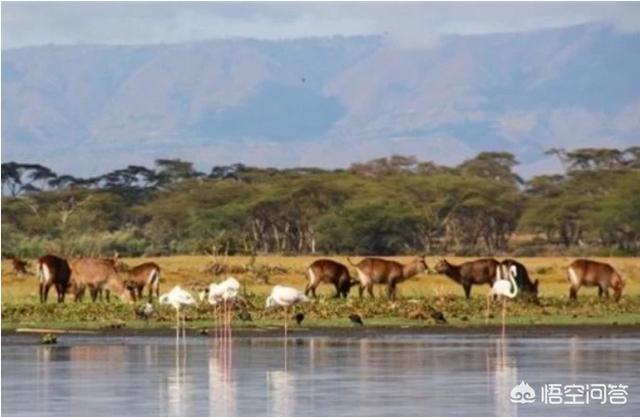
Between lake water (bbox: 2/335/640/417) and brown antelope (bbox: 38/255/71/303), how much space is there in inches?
290

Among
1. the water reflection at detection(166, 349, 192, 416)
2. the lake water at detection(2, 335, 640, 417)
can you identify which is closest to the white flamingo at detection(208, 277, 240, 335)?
the lake water at detection(2, 335, 640, 417)

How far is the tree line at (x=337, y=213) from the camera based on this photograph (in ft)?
224

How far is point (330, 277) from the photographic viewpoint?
124 ft

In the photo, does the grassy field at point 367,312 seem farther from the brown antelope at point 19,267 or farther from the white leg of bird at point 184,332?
the brown antelope at point 19,267

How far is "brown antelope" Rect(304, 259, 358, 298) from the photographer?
37781 millimetres

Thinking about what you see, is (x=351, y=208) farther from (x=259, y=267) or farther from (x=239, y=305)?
(x=239, y=305)

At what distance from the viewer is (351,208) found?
229ft

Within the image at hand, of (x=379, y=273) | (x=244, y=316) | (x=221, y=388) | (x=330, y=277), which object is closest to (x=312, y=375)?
(x=221, y=388)

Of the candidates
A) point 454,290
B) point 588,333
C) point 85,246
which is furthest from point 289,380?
point 85,246

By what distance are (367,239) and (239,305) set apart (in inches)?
1391
